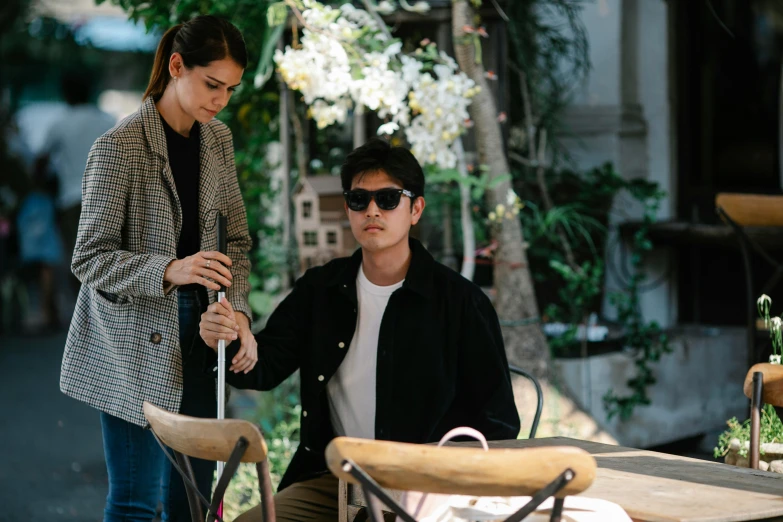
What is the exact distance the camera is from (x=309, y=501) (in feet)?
9.87

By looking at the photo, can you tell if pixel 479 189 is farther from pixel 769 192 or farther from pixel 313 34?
pixel 769 192

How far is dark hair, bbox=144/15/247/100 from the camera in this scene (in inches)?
114

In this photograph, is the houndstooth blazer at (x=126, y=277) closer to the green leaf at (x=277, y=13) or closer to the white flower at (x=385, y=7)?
the green leaf at (x=277, y=13)

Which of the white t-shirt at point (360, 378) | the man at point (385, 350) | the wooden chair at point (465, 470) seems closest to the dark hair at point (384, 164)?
the man at point (385, 350)

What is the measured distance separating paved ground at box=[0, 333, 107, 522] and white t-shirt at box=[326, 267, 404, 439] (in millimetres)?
2428

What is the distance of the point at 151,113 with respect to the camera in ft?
9.86

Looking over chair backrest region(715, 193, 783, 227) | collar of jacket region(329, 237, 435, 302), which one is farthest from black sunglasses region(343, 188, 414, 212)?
chair backrest region(715, 193, 783, 227)

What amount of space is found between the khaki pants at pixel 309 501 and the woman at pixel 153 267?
0.26 metres

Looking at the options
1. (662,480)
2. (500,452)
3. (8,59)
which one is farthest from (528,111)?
(8,59)

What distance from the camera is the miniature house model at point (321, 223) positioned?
5008 mm

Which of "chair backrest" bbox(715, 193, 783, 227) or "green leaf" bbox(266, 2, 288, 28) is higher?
"green leaf" bbox(266, 2, 288, 28)

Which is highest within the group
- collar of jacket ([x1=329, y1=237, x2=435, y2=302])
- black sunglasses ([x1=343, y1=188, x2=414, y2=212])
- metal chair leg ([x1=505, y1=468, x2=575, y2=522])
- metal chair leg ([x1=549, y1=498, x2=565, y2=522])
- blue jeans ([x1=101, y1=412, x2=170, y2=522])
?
black sunglasses ([x1=343, y1=188, x2=414, y2=212])

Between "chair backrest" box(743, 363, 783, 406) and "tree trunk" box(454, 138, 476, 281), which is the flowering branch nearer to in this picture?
"tree trunk" box(454, 138, 476, 281)

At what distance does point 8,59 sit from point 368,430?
1123 cm
